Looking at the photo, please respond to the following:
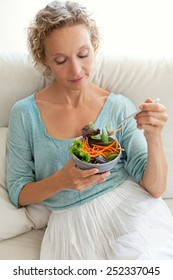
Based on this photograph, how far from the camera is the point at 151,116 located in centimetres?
104

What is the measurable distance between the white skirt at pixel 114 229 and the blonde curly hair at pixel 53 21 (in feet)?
1.91

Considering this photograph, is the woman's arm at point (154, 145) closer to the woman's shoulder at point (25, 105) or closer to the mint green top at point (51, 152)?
the mint green top at point (51, 152)

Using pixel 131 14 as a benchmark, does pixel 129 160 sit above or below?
below

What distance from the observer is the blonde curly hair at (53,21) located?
1168 millimetres

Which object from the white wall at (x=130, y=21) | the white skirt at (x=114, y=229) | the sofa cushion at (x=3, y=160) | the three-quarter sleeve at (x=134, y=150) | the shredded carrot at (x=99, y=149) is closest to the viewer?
the shredded carrot at (x=99, y=149)

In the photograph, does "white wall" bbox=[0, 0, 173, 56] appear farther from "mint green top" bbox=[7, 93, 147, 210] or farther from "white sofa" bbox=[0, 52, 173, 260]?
"mint green top" bbox=[7, 93, 147, 210]

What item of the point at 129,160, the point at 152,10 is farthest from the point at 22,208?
the point at 152,10

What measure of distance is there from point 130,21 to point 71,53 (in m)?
0.88

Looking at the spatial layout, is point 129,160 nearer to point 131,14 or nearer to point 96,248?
point 96,248

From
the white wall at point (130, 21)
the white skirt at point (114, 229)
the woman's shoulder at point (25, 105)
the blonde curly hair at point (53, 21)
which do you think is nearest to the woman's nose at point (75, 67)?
the blonde curly hair at point (53, 21)

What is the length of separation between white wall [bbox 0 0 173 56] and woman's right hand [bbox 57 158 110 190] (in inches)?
38.5

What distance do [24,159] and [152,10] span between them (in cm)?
113

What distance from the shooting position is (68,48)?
3.79 feet

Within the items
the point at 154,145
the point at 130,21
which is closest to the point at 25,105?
the point at 154,145
